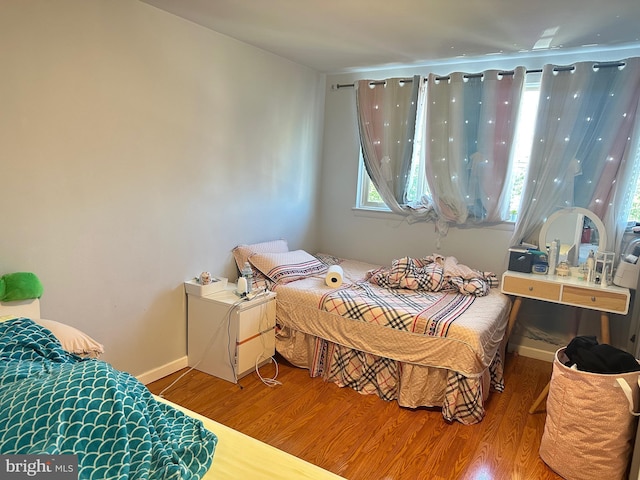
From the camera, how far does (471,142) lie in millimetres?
3412

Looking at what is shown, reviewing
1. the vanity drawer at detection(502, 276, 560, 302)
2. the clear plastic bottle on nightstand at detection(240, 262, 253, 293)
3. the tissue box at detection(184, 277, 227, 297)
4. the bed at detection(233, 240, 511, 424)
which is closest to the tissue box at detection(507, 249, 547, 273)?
the vanity drawer at detection(502, 276, 560, 302)

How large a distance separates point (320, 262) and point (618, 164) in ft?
7.59

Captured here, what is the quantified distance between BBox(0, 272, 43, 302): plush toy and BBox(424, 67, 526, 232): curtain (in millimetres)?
2831

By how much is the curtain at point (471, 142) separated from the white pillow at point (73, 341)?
2.71 m

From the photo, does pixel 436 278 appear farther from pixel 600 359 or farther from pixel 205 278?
pixel 205 278

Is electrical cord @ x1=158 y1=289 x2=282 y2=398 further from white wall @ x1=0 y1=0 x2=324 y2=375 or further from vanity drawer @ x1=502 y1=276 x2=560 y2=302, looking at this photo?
vanity drawer @ x1=502 y1=276 x2=560 y2=302

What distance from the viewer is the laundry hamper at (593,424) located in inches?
A: 78.1

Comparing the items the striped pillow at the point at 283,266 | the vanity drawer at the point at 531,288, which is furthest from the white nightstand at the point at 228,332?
the vanity drawer at the point at 531,288

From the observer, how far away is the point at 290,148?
381cm

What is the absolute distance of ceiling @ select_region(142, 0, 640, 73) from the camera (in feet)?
7.51

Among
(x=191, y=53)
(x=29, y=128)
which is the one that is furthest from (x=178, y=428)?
(x=191, y=53)

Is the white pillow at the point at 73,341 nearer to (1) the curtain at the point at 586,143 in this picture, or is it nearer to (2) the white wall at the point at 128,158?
(2) the white wall at the point at 128,158

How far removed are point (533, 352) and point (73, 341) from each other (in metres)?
3.22

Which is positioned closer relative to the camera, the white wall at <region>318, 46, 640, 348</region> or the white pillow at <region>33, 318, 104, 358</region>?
the white pillow at <region>33, 318, 104, 358</region>
